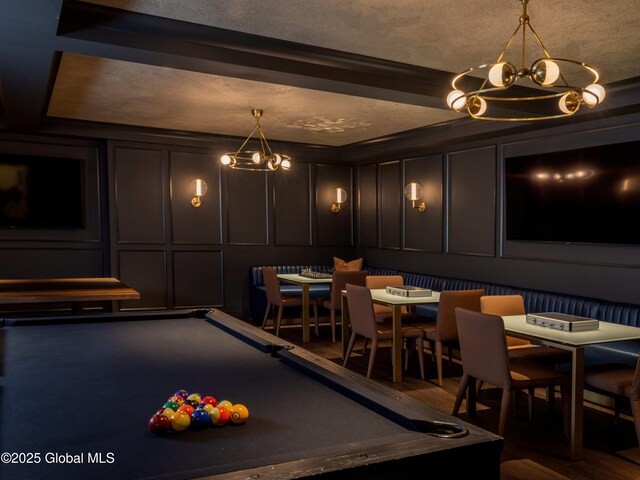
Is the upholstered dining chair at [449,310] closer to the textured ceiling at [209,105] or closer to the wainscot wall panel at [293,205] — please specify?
the textured ceiling at [209,105]

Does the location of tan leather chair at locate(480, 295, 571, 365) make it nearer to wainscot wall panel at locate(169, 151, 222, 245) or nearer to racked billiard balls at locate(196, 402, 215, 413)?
racked billiard balls at locate(196, 402, 215, 413)

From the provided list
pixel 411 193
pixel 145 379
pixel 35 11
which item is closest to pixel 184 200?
pixel 411 193

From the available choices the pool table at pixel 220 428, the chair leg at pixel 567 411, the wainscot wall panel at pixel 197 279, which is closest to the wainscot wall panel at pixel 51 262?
the wainscot wall panel at pixel 197 279

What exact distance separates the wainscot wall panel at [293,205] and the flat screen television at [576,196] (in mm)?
3441

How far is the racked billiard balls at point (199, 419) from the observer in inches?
58.2

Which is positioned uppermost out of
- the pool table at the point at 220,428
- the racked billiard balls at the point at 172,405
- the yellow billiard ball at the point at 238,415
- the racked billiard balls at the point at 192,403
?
the racked billiard balls at the point at 172,405

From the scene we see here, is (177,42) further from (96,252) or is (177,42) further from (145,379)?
(96,252)

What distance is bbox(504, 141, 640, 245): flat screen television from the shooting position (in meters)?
4.87

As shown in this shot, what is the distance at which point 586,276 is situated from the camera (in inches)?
209

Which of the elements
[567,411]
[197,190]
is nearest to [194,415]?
[567,411]

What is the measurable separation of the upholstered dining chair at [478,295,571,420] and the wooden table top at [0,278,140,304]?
Answer: 9.47 feet

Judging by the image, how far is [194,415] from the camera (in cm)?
148

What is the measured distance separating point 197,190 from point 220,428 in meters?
6.33

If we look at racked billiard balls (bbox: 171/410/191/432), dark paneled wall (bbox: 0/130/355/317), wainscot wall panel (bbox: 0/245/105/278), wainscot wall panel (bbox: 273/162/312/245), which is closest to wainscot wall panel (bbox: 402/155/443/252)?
dark paneled wall (bbox: 0/130/355/317)
